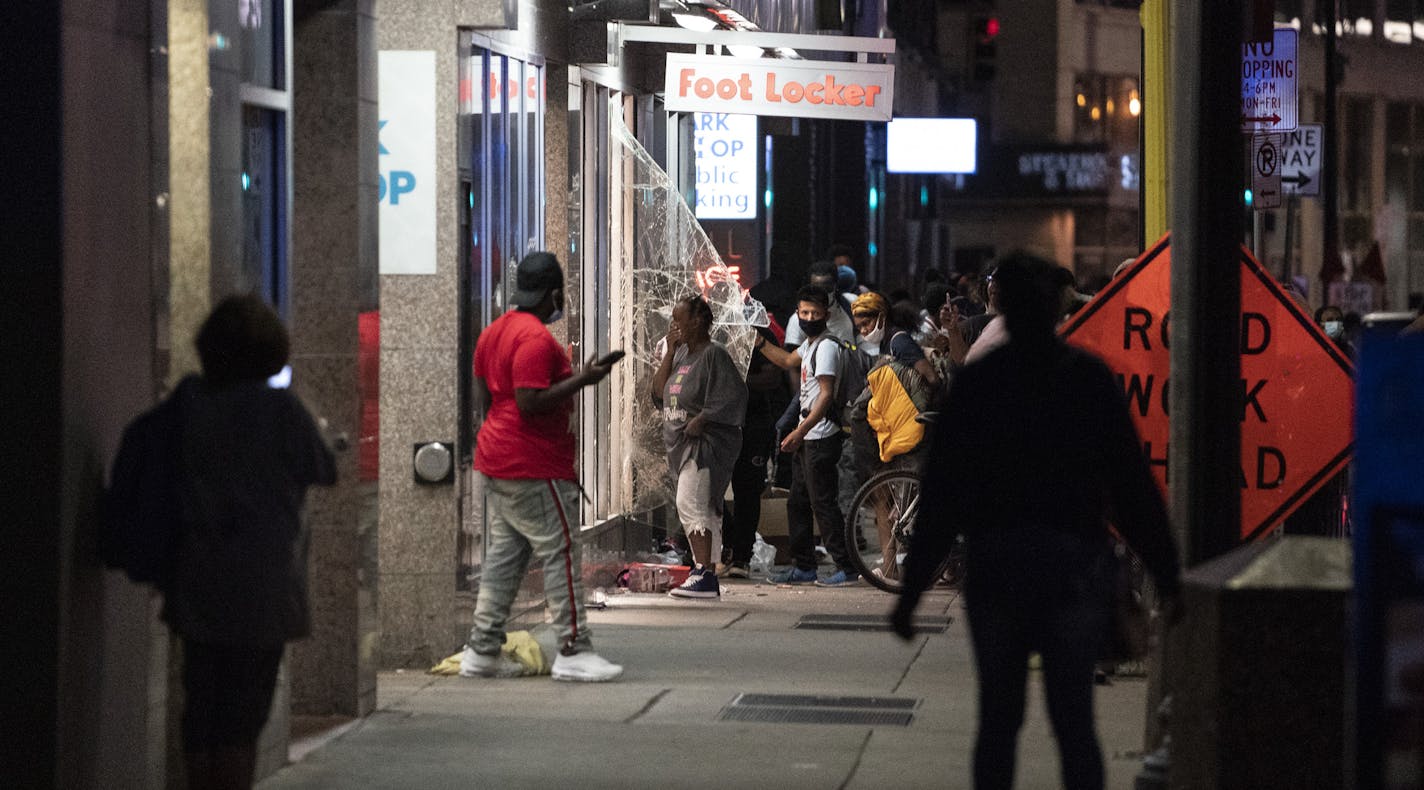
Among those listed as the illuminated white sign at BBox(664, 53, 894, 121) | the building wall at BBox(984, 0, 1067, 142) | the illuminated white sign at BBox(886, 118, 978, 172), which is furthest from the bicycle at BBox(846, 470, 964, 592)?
the building wall at BBox(984, 0, 1067, 142)

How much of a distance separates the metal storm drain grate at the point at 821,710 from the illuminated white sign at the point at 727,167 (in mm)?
12870

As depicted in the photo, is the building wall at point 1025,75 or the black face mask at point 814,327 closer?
the black face mask at point 814,327

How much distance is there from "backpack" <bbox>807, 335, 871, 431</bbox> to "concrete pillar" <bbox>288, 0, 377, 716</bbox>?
231 inches

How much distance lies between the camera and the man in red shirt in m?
10.4

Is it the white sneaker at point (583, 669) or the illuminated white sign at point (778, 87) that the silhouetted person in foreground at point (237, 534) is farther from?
the illuminated white sign at point (778, 87)

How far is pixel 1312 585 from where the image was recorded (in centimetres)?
629

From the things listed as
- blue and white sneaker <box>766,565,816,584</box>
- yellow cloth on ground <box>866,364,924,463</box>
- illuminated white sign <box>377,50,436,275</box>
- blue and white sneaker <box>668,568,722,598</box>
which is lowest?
blue and white sneaker <box>766,565,816,584</box>

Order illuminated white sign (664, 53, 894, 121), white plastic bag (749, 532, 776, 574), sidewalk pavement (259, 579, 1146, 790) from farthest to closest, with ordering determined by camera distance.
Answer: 1. white plastic bag (749, 532, 776, 574)
2. illuminated white sign (664, 53, 894, 121)
3. sidewalk pavement (259, 579, 1146, 790)

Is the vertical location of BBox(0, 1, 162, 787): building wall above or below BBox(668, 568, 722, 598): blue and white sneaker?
above

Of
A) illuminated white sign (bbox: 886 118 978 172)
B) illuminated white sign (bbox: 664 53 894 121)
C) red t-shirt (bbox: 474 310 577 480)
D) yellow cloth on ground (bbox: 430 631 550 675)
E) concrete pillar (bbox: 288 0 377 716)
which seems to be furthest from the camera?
illuminated white sign (bbox: 886 118 978 172)

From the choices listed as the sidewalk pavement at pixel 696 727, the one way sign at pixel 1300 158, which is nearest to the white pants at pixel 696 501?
the sidewalk pavement at pixel 696 727

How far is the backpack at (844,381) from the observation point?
50.1 feet

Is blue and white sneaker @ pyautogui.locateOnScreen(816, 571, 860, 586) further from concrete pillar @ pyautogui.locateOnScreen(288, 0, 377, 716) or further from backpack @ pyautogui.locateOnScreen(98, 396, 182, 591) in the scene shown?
backpack @ pyautogui.locateOnScreen(98, 396, 182, 591)

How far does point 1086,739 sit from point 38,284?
3.21 metres
